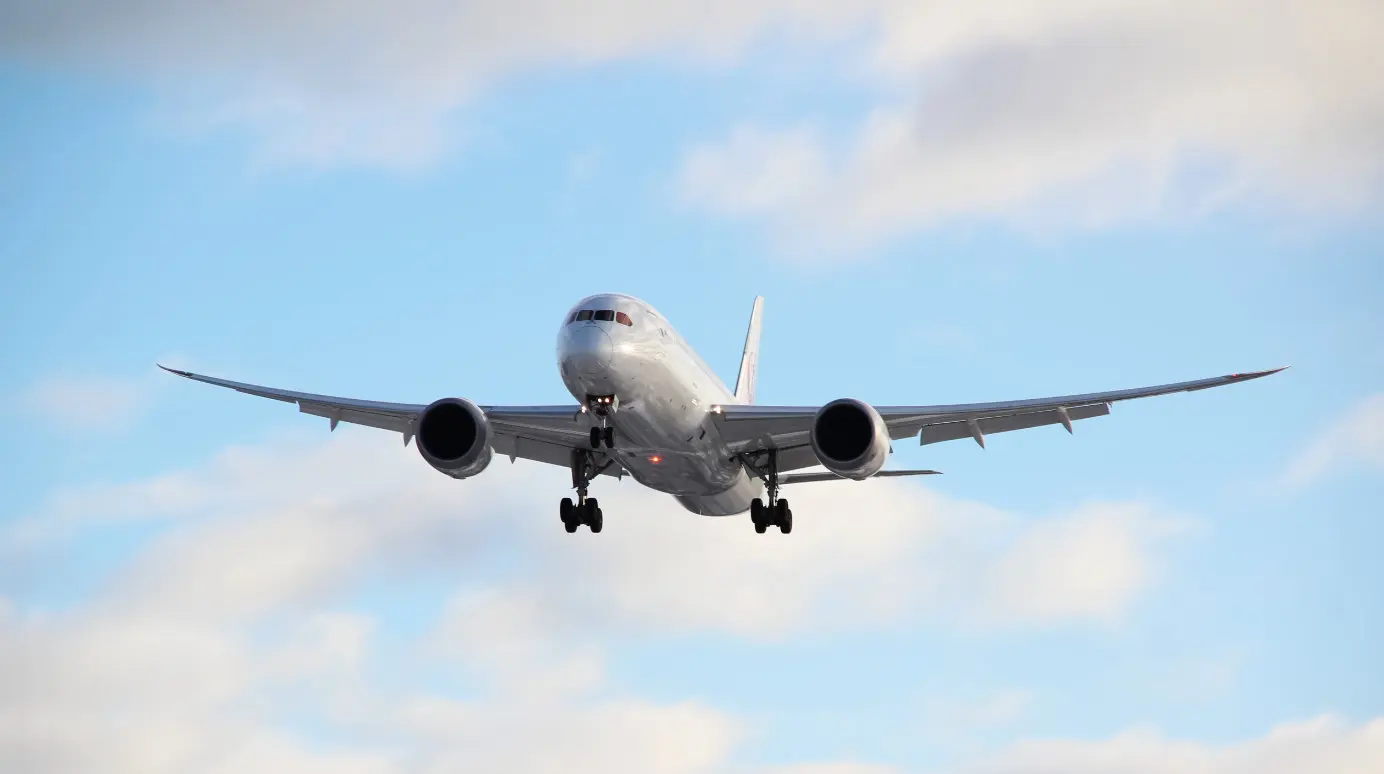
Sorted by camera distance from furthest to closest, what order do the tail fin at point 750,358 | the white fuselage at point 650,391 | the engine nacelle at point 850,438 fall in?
the tail fin at point 750,358, the engine nacelle at point 850,438, the white fuselage at point 650,391

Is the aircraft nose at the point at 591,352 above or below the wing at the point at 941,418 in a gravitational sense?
below

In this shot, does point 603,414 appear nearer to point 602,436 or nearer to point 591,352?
point 602,436

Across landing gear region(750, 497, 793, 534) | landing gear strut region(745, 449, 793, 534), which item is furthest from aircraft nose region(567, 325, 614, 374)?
landing gear region(750, 497, 793, 534)

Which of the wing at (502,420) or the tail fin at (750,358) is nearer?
the wing at (502,420)

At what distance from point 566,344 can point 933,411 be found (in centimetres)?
904

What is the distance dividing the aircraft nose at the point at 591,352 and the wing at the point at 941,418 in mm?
4911

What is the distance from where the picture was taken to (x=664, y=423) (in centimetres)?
3709

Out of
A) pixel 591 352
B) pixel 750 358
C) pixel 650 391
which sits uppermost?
pixel 750 358

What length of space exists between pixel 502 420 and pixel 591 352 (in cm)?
560

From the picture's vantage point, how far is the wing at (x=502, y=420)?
128ft

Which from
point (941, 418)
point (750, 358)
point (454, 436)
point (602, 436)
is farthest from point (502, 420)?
point (750, 358)

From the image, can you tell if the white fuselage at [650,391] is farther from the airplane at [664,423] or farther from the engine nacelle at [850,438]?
the engine nacelle at [850,438]

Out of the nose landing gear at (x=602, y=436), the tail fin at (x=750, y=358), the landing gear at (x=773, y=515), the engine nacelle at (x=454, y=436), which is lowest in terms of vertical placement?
the nose landing gear at (x=602, y=436)

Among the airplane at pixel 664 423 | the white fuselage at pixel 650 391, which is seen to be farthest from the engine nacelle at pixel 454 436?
the white fuselage at pixel 650 391
